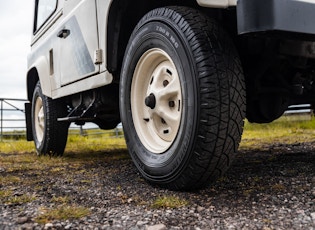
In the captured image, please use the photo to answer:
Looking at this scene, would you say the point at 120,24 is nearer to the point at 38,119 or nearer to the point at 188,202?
the point at 188,202

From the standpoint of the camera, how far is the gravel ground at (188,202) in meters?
1.41

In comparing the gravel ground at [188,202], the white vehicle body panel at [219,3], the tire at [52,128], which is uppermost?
the white vehicle body panel at [219,3]

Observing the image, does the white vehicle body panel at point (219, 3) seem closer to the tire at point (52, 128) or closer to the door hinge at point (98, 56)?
the door hinge at point (98, 56)

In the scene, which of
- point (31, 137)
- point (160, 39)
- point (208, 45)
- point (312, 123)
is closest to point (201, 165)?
point (208, 45)

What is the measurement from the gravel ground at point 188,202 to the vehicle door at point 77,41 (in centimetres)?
91

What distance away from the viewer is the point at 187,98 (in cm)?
176

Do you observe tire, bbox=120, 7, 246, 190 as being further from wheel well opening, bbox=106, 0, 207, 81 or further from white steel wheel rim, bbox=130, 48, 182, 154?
wheel well opening, bbox=106, 0, 207, 81

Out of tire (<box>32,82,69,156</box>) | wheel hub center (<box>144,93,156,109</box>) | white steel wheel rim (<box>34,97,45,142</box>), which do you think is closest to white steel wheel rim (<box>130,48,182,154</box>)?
wheel hub center (<box>144,93,156,109</box>)

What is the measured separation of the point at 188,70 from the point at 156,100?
1.16ft

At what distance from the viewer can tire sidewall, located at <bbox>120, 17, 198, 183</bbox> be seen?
1.75m

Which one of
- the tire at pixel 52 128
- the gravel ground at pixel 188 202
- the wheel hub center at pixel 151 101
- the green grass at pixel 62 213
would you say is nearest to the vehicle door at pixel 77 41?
the tire at pixel 52 128

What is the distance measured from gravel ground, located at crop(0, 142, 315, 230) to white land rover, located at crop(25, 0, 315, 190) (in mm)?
157

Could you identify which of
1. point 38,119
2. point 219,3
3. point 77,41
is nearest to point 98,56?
point 77,41

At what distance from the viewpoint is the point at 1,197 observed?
1.90 meters
